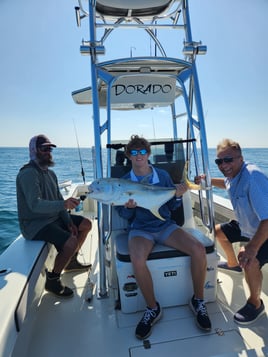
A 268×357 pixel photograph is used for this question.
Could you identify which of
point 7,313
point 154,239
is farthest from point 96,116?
point 7,313

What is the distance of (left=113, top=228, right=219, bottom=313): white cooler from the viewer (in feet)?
7.41

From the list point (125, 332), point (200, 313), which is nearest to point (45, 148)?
point (125, 332)

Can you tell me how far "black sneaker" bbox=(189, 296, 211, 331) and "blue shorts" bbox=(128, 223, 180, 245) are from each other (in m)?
0.60

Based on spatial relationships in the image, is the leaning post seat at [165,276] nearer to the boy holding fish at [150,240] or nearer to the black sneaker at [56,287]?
the boy holding fish at [150,240]

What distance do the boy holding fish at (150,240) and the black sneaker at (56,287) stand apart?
943 mm

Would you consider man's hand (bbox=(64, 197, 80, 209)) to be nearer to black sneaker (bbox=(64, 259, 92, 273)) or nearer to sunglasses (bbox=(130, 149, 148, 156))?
sunglasses (bbox=(130, 149, 148, 156))

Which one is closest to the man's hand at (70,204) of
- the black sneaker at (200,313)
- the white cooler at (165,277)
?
the white cooler at (165,277)

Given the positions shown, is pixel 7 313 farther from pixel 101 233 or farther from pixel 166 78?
pixel 166 78

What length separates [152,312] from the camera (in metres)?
2.14

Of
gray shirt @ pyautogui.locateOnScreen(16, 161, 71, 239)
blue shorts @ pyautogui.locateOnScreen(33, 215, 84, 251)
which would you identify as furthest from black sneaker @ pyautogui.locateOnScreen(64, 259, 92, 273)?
gray shirt @ pyautogui.locateOnScreen(16, 161, 71, 239)

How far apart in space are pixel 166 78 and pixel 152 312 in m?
2.57

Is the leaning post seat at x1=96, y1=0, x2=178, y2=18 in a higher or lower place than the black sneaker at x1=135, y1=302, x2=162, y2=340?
higher

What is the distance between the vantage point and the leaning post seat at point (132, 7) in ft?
9.06

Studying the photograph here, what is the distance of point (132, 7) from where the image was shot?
2.80 metres
